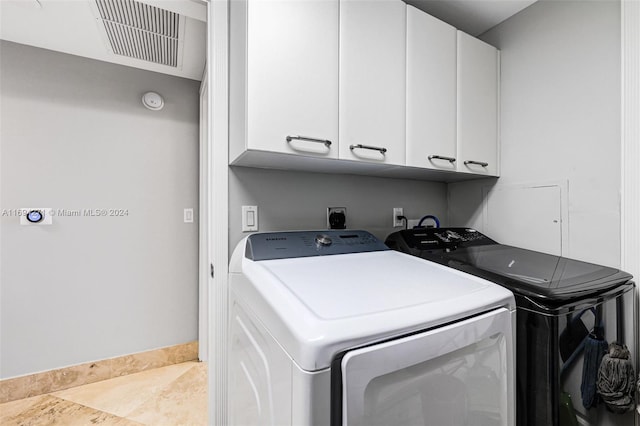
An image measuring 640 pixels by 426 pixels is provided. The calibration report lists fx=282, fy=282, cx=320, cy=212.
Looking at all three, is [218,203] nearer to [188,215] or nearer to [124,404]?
[188,215]

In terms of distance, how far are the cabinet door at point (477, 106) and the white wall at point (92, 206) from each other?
201cm

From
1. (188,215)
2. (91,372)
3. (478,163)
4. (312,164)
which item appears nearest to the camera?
(312,164)

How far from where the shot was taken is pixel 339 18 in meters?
1.20

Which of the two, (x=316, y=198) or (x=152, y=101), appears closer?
(x=316, y=198)

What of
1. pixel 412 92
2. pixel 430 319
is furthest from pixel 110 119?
pixel 430 319

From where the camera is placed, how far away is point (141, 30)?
178cm

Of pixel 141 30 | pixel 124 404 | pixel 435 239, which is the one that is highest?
pixel 141 30

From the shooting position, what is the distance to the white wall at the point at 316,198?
53.5 inches

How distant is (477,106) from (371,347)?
1604 mm

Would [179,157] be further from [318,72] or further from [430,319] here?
[430,319]

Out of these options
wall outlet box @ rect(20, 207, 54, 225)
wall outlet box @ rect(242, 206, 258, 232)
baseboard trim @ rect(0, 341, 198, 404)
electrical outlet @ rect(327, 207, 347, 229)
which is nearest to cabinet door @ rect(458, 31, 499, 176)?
electrical outlet @ rect(327, 207, 347, 229)

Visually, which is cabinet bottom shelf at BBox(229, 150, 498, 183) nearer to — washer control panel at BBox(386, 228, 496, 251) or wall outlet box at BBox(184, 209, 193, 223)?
washer control panel at BBox(386, 228, 496, 251)

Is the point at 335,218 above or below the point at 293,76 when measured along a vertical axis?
below

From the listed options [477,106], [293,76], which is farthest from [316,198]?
[477,106]
